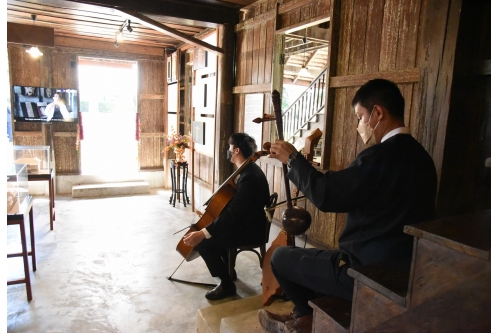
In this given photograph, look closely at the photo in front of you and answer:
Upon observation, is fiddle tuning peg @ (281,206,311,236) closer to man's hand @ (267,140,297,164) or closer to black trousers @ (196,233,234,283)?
man's hand @ (267,140,297,164)

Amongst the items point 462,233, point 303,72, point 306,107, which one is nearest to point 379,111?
point 462,233

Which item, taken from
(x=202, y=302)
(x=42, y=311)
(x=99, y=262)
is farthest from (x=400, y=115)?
(x=99, y=262)

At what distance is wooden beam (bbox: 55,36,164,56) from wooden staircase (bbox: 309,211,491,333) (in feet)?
21.5

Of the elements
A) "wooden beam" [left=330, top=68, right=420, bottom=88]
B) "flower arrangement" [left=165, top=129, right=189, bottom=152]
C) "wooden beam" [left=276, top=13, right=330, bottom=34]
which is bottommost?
"flower arrangement" [left=165, top=129, right=189, bottom=152]

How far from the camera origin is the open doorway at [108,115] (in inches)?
255

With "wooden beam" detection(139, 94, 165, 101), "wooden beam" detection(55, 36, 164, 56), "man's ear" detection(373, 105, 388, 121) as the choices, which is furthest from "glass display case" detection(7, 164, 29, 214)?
"wooden beam" detection(139, 94, 165, 101)

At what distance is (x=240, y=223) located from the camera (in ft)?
8.82

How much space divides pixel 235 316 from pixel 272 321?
0.43m

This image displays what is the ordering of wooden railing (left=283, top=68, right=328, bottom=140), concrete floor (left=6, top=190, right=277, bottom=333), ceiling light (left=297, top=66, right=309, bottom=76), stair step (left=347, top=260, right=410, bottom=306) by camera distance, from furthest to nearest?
ceiling light (left=297, top=66, right=309, bottom=76) → wooden railing (left=283, top=68, right=328, bottom=140) → concrete floor (left=6, top=190, right=277, bottom=333) → stair step (left=347, top=260, right=410, bottom=306)

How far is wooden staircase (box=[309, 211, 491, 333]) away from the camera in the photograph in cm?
82

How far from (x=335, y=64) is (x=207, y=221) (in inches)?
65.4

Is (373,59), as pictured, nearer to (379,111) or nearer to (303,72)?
(379,111)

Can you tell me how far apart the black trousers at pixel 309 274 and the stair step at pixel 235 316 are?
43 centimetres

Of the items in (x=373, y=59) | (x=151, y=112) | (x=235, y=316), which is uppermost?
(x=373, y=59)
